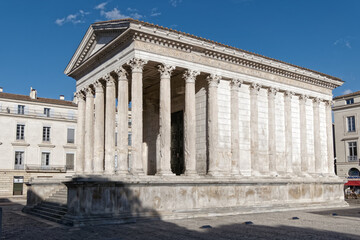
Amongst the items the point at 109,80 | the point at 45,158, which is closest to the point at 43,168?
the point at 45,158

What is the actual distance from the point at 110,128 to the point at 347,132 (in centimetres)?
3313

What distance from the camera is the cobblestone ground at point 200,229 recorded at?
40.5 ft

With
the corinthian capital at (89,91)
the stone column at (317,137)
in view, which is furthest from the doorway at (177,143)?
the stone column at (317,137)

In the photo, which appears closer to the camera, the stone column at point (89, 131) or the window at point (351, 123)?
the stone column at point (89, 131)

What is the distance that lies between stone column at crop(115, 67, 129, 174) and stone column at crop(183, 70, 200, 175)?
9.87 ft

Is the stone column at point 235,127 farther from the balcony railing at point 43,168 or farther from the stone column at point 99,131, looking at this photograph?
the balcony railing at point 43,168

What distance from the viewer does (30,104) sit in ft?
140

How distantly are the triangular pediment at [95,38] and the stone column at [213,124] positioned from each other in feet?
17.6

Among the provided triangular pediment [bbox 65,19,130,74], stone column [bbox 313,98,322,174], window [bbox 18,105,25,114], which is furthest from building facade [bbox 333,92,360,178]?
window [bbox 18,105,25,114]

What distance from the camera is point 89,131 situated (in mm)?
22953

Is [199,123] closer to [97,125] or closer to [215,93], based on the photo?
[215,93]

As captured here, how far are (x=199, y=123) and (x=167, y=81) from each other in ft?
11.7

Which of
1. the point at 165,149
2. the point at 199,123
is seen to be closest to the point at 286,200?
the point at 199,123

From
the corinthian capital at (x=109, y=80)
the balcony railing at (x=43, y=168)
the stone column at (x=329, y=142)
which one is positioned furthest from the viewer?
the balcony railing at (x=43, y=168)
